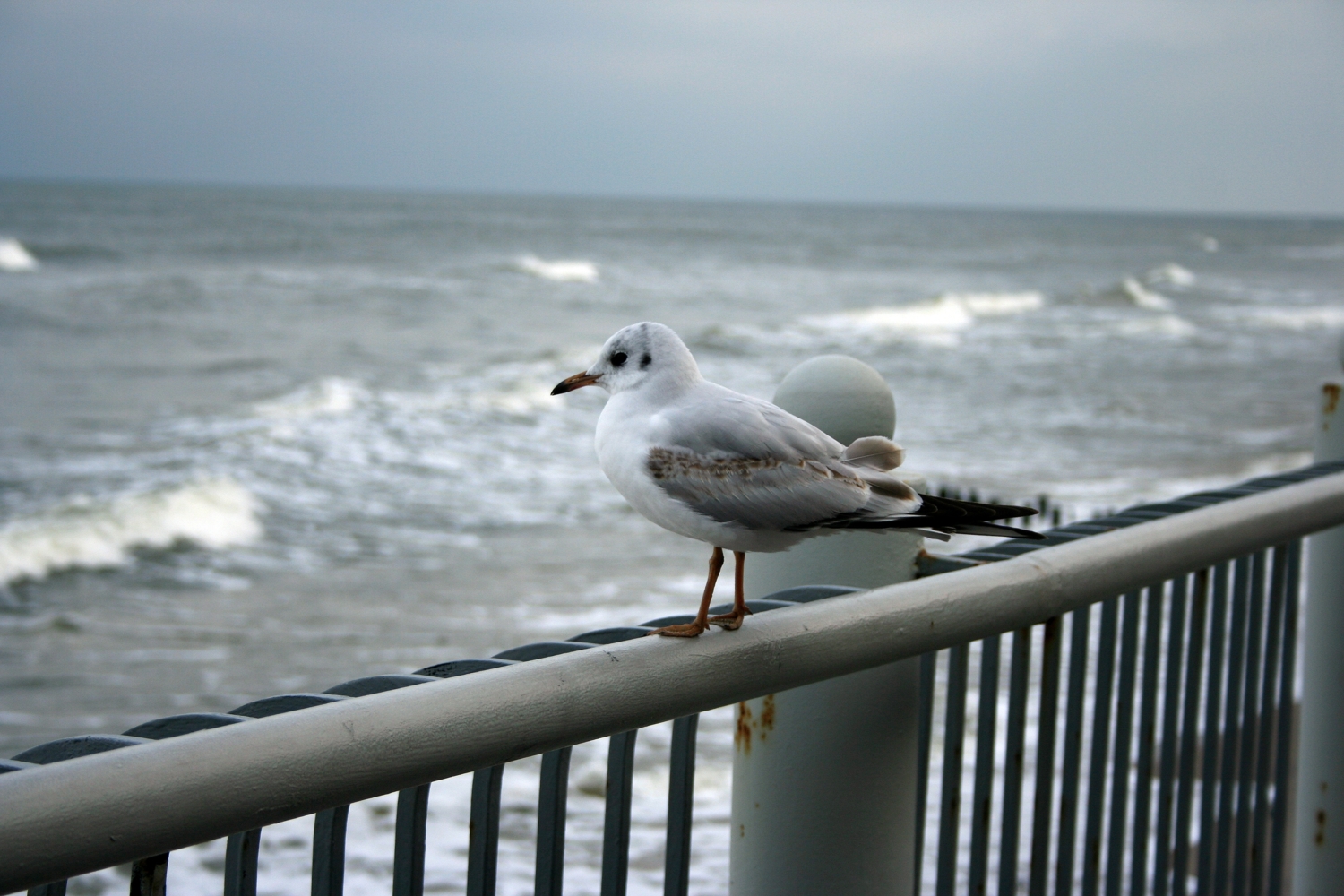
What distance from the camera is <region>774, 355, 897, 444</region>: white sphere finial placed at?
1696mm

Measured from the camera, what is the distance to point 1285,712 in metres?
2.18

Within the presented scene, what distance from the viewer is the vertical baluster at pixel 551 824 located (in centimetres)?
122

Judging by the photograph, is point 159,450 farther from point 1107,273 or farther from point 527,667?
point 1107,273

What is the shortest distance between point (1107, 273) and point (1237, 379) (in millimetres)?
37755

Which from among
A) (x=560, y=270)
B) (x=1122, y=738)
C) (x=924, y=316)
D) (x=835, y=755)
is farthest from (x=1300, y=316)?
(x=835, y=755)

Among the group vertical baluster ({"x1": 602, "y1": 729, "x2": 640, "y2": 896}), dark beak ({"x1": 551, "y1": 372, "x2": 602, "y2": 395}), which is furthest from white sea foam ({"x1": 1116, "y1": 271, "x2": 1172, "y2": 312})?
vertical baluster ({"x1": 602, "y1": 729, "x2": 640, "y2": 896})

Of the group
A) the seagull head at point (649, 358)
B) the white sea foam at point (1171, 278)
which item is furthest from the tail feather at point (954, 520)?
the white sea foam at point (1171, 278)

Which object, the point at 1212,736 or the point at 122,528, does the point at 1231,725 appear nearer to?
the point at 1212,736

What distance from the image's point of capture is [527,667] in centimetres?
106

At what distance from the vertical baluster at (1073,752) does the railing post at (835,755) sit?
0.23m

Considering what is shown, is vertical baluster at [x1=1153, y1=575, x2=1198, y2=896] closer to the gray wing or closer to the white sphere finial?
the white sphere finial

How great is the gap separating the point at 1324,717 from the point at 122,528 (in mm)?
9500

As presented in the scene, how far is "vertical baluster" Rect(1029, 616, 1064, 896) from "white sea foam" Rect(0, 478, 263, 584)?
8.93m

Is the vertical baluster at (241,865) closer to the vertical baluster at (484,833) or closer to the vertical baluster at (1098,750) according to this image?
the vertical baluster at (484,833)
